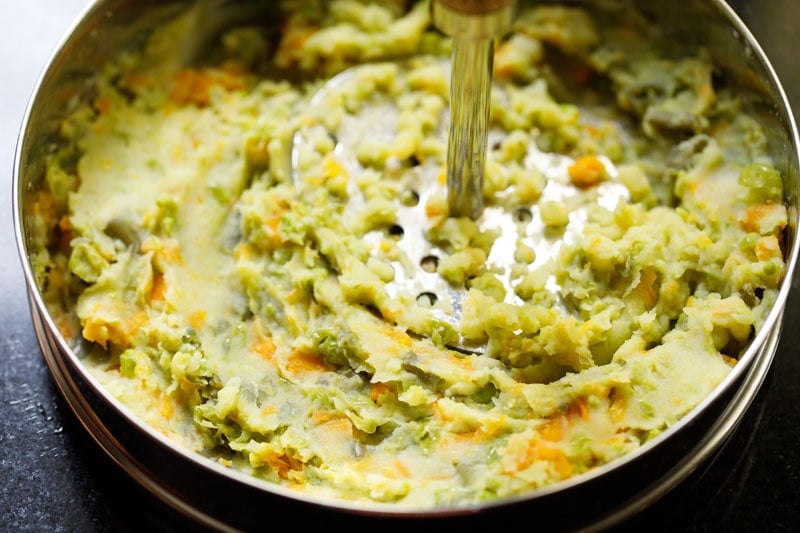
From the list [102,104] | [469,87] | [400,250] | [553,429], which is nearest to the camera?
[553,429]

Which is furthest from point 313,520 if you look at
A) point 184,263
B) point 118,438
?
point 184,263

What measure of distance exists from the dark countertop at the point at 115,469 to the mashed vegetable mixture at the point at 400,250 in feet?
0.26

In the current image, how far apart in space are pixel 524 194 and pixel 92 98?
0.60 m

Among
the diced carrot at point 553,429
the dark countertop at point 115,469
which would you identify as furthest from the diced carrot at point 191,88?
the diced carrot at point 553,429

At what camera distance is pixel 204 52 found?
1.49 m

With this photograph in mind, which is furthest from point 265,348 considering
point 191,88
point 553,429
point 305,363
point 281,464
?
point 191,88

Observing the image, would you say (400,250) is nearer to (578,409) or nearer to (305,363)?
(305,363)

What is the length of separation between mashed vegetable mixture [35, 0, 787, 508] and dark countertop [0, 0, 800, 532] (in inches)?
3.1

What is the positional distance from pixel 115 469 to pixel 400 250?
16.9 inches

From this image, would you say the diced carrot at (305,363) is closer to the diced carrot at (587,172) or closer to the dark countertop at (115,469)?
the dark countertop at (115,469)

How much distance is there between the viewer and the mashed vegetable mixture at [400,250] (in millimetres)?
1045

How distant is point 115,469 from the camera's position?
1.10m

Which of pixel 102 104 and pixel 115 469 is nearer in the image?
pixel 115 469

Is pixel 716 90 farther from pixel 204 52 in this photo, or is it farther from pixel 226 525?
pixel 226 525
